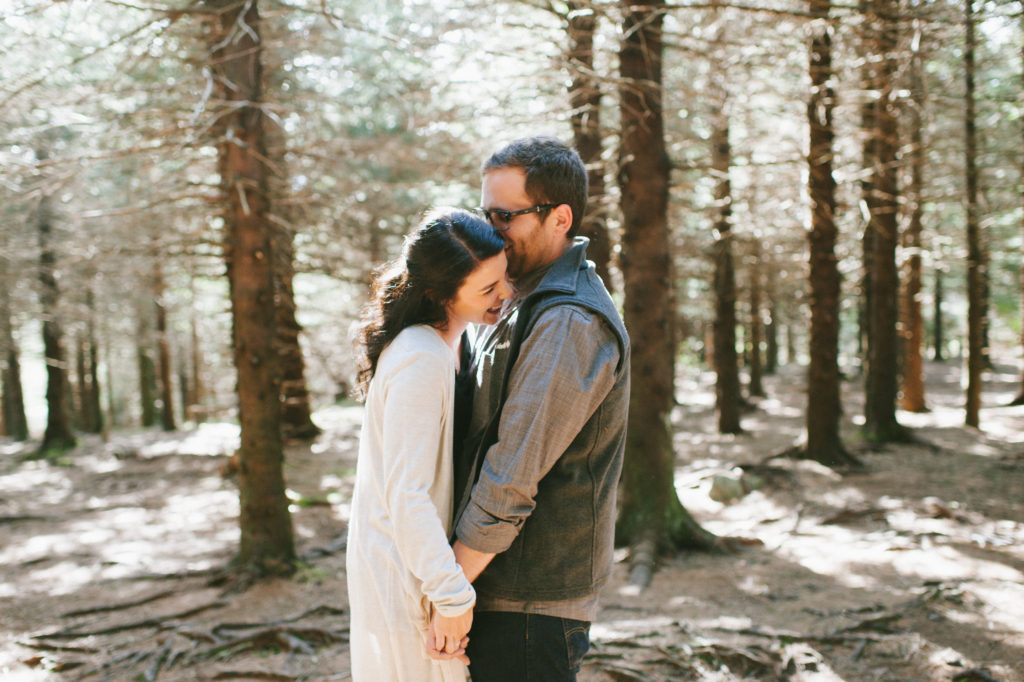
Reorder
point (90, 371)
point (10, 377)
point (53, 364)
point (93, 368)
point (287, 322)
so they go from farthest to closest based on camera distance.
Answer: point (90, 371) → point (10, 377) → point (93, 368) → point (53, 364) → point (287, 322)

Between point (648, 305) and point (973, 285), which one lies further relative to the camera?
point (973, 285)

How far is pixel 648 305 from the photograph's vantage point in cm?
628

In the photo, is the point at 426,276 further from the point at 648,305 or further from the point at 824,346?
the point at 824,346

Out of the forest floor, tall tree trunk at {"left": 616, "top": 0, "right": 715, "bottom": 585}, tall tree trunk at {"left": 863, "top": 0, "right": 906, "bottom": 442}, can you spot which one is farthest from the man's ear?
tall tree trunk at {"left": 863, "top": 0, "right": 906, "bottom": 442}

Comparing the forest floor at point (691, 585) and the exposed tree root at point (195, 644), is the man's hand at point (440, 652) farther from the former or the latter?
→ the exposed tree root at point (195, 644)

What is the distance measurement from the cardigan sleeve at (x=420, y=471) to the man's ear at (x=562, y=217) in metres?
0.53

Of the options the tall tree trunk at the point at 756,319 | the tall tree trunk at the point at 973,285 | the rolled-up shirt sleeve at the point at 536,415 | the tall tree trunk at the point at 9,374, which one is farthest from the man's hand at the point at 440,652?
the tall tree trunk at the point at 756,319

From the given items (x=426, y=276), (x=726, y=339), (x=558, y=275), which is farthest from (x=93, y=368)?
(x=558, y=275)

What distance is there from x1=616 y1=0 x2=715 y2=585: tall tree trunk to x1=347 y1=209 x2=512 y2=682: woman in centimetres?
445

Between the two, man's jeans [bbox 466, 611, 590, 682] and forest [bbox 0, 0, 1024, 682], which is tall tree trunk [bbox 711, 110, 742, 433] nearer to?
forest [bbox 0, 0, 1024, 682]

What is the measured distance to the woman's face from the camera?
6.25ft

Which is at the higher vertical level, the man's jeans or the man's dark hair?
the man's dark hair

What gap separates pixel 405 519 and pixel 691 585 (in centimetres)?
452

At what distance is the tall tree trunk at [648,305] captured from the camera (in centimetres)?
624
